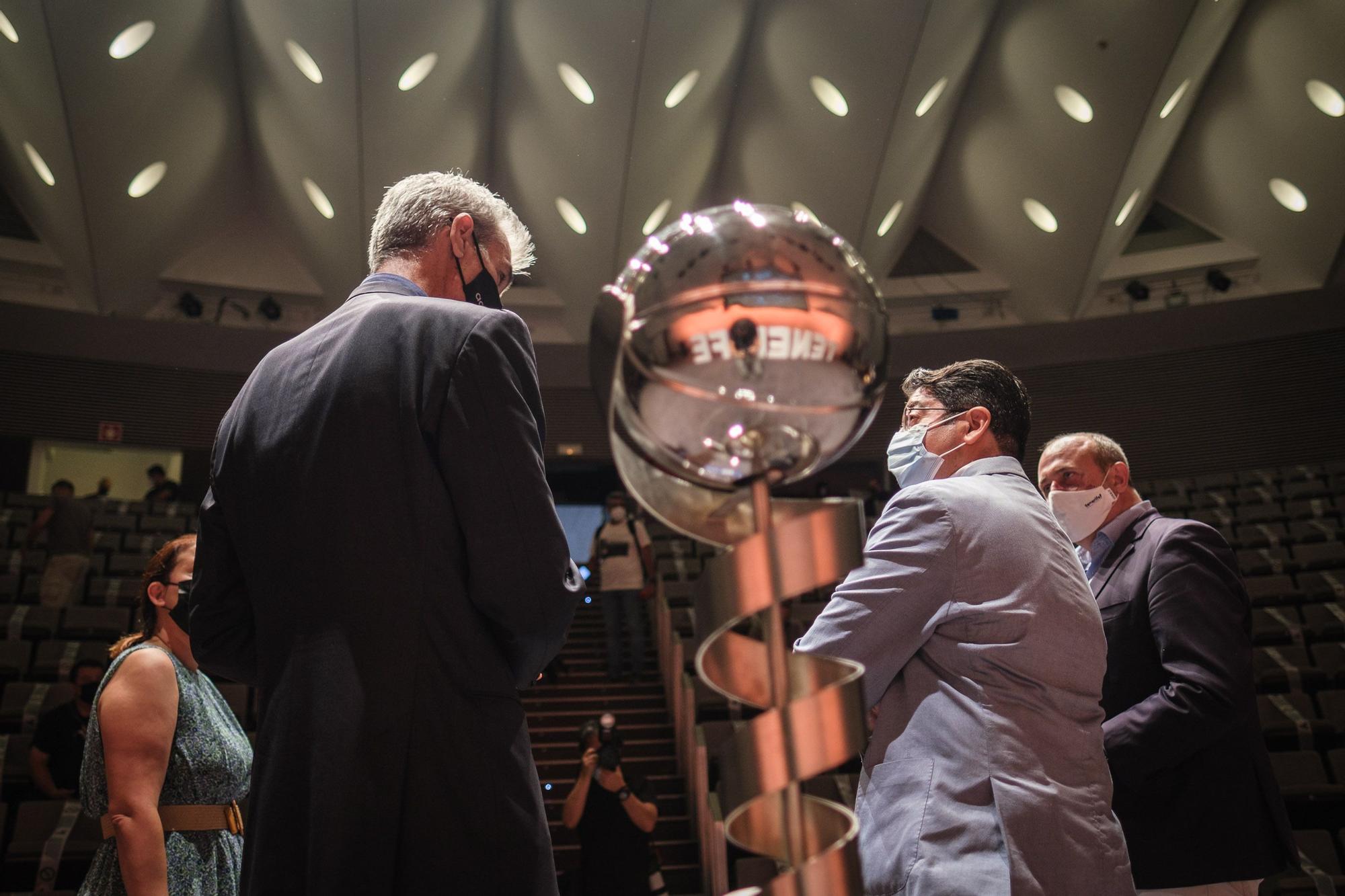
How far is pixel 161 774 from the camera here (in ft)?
7.49

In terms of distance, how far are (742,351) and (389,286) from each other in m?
0.91

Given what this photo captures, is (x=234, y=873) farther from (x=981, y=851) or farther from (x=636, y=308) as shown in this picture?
(x=636, y=308)

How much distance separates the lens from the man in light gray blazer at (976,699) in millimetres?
1535

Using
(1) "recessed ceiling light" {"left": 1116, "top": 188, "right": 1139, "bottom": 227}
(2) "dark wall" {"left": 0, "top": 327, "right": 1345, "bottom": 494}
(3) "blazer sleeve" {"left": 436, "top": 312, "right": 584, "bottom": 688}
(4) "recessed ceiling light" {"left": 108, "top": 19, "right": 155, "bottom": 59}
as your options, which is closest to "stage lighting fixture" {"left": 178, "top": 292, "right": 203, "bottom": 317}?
(2) "dark wall" {"left": 0, "top": 327, "right": 1345, "bottom": 494}

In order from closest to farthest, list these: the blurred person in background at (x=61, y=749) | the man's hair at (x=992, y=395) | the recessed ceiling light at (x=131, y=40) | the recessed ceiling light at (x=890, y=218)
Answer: the man's hair at (x=992, y=395)
the blurred person in background at (x=61, y=749)
the recessed ceiling light at (x=131, y=40)
the recessed ceiling light at (x=890, y=218)

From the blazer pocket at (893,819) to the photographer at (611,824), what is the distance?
3842 millimetres

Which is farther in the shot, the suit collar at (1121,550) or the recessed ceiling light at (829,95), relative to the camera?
the recessed ceiling light at (829,95)

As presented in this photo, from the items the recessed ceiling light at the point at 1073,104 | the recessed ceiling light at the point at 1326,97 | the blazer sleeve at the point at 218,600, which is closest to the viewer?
the blazer sleeve at the point at 218,600

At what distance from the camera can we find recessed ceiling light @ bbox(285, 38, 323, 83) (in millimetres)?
11398

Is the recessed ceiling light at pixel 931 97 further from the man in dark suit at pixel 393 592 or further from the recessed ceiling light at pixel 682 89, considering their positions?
the man in dark suit at pixel 393 592

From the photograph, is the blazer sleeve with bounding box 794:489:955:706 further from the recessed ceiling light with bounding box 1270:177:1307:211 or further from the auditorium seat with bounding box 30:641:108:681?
the recessed ceiling light with bounding box 1270:177:1307:211

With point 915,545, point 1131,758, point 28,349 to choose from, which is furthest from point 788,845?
point 28,349

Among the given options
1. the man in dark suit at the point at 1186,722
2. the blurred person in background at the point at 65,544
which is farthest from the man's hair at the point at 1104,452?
the blurred person in background at the point at 65,544

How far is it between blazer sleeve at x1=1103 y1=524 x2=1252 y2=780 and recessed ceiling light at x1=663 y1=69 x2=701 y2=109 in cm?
1049
